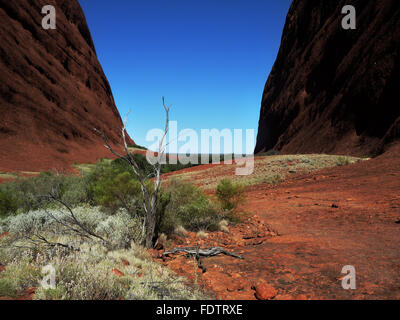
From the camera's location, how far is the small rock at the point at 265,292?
8.96 feet

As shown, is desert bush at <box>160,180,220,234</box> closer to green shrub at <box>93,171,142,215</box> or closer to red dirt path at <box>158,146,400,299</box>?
red dirt path at <box>158,146,400,299</box>

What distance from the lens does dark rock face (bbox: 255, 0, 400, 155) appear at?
734 inches

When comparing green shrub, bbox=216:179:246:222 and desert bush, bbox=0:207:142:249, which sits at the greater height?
green shrub, bbox=216:179:246:222

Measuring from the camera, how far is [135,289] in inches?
105

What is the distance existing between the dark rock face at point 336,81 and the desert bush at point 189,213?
15.8 meters

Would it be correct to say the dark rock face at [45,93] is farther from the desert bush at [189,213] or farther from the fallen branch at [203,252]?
the fallen branch at [203,252]

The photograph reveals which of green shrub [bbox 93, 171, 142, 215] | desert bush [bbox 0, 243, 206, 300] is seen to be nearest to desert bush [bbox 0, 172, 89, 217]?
green shrub [bbox 93, 171, 142, 215]

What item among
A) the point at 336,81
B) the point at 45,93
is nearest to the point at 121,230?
the point at 336,81

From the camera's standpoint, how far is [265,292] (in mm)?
2754

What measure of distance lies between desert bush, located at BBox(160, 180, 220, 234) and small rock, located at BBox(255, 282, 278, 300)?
290cm

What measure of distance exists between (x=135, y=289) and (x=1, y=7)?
140 feet

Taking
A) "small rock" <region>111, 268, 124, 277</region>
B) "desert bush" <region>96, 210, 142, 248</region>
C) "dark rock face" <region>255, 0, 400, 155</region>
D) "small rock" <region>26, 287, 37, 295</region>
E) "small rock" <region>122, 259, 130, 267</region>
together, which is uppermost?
"dark rock face" <region>255, 0, 400, 155</region>

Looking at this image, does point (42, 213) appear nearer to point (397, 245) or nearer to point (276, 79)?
point (397, 245)

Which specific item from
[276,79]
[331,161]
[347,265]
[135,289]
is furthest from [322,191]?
[276,79]
